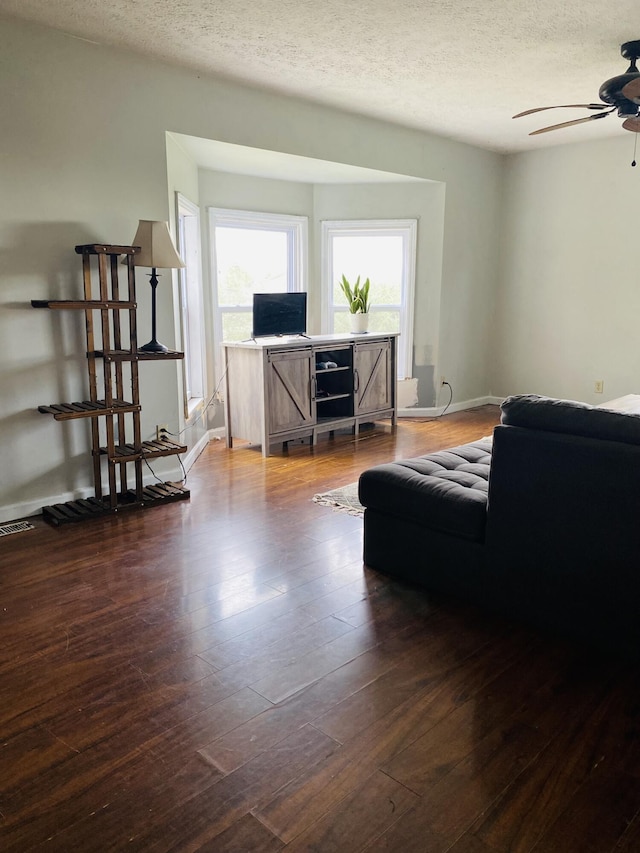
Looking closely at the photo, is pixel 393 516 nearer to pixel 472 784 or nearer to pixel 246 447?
pixel 472 784

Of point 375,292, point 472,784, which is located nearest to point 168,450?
point 472,784

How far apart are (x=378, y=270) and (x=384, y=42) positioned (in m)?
2.86

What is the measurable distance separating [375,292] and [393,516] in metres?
3.96

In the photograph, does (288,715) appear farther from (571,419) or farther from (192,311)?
(192,311)

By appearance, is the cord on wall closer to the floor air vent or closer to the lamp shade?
the lamp shade

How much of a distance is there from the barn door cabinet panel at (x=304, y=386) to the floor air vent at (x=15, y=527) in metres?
1.90

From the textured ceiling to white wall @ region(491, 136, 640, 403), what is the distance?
4.35ft

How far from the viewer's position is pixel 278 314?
5.21 meters

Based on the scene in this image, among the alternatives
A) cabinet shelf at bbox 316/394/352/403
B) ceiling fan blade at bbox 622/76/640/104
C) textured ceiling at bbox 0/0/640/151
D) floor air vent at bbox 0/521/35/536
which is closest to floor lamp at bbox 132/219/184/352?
textured ceiling at bbox 0/0/640/151

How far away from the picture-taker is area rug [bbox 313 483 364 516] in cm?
380

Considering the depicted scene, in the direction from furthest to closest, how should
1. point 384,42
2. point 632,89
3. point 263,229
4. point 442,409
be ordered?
Answer: point 442,409, point 263,229, point 384,42, point 632,89

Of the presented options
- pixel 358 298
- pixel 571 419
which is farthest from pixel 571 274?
pixel 571 419

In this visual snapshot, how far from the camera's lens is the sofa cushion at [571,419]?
2.15 metres

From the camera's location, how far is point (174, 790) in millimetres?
1664
